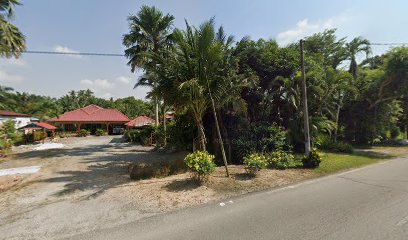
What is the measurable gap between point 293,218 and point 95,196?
5204mm

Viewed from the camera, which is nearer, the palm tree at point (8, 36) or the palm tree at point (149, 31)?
the palm tree at point (8, 36)

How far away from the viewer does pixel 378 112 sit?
58.6 ft

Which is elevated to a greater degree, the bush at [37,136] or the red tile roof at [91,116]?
the red tile roof at [91,116]

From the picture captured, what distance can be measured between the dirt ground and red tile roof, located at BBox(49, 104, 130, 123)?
27.4 metres

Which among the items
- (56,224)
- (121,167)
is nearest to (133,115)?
(121,167)

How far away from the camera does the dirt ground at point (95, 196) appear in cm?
479

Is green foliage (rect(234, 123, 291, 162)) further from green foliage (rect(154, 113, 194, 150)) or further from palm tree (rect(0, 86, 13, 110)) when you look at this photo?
palm tree (rect(0, 86, 13, 110))

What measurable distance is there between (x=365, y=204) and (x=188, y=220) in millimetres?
4133

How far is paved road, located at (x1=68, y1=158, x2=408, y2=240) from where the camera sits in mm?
4035

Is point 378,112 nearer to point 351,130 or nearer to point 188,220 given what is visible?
point 351,130

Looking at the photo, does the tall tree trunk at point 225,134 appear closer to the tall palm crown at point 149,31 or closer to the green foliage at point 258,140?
the green foliage at point 258,140

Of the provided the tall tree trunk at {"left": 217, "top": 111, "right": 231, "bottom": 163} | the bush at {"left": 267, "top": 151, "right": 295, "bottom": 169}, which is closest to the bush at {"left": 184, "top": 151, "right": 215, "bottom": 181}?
the bush at {"left": 267, "top": 151, "right": 295, "bottom": 169}

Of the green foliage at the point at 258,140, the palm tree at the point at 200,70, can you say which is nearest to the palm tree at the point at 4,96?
the palm tree at the point at 200,70

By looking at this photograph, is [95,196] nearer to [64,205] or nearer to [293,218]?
[64,205]
